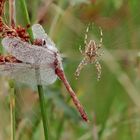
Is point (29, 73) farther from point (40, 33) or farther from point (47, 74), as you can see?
point (40, 33)

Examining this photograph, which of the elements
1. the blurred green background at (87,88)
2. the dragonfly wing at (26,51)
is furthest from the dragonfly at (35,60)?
the blurred green background at (87,88)

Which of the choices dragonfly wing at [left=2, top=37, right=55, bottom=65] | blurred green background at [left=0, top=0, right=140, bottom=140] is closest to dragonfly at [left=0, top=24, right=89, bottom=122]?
dragonfly wing at [left=2, top=37, right=55, bottom=65]

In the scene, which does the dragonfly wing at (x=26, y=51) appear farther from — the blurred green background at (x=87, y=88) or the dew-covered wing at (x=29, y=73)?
the blurred green background at (x=87, y=88)

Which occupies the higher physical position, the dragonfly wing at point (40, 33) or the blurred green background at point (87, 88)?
the blurred green background at point (87, 88)

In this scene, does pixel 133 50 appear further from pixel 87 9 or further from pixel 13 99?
pixel 13 99

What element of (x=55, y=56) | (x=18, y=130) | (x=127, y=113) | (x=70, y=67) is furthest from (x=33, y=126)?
(x=55, y=56)

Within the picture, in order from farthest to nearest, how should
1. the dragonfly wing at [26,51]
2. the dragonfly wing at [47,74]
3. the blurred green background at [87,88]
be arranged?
the blurred green background at [87,88], the dragonfly wing at [47,74], the dragonfly wing at [26,51]

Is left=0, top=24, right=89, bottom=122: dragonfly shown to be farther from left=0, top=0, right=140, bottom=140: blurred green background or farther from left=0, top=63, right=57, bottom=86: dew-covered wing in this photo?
left=0, top=0, right=140, bottom=140: blurred green background
